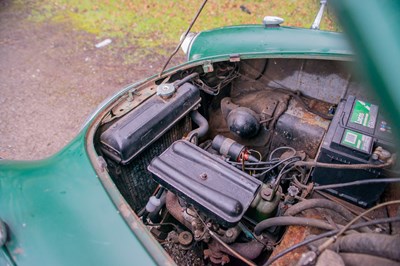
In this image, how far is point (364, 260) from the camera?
1.13 m

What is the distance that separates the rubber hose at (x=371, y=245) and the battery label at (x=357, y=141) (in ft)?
1.53

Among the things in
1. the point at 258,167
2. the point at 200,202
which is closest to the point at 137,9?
the point at 258,167

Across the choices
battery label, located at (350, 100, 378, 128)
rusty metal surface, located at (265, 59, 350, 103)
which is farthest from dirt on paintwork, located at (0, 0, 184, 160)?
battery label, located at (350, 100, 378, 128)

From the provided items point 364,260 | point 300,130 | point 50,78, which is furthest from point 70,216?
point 50,78

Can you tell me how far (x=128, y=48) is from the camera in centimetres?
443

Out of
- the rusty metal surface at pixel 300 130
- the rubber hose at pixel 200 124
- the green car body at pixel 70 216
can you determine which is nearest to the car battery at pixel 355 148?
the rusty metal surface at pixel 300 130

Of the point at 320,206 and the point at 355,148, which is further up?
the point at 355,148

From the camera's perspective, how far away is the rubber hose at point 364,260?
1.07 m

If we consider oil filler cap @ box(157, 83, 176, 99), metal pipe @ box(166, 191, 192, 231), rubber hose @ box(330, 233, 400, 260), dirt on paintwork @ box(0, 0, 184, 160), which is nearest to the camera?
rubber hose @ box(330, 233, 400, 260)

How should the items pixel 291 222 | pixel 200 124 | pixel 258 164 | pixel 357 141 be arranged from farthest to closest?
1. pixel 200 124
2. pixel 258 164
3. pixel 357 141
4. pixel 291 222

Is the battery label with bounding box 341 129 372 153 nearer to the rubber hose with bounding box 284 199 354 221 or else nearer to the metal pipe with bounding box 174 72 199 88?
the rubber hose with bounding box 284 199 354 221

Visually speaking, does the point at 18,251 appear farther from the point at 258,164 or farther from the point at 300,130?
the point at 300,130

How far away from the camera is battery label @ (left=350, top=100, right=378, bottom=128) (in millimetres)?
1646

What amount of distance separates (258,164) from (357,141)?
19.9 inches
